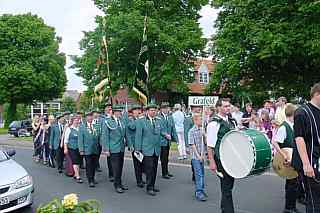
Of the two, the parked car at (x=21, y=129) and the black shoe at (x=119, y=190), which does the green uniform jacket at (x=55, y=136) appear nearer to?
the black shoe at (x=119, y=190)

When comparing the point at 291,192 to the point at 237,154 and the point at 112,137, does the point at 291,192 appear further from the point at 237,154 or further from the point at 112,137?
the point at 112,137

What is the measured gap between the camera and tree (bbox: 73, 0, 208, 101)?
33.6 m

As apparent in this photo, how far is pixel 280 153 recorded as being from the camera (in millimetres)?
6816

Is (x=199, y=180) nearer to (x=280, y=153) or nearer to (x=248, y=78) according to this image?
(x=280, y=153)

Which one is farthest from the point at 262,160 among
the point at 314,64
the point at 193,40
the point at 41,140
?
the point at 193,40

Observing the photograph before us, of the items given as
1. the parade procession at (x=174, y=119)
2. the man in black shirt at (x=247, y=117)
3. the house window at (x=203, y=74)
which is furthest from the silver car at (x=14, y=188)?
the house window at (x=203, y=74)

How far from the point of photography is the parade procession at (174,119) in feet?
21.2

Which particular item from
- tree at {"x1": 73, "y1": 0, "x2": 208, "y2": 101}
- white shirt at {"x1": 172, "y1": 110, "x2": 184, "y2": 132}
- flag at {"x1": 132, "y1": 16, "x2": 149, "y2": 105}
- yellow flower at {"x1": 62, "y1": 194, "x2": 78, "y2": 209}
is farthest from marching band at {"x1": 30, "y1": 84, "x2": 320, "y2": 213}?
tree at {"x1": 73, "y1": 0, "x2": 208, "y2": 101}

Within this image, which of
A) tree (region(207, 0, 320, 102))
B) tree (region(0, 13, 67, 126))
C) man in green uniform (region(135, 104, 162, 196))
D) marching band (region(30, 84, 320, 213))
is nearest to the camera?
marching band (region(30, 84, 320, 213))

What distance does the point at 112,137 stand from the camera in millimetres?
9750

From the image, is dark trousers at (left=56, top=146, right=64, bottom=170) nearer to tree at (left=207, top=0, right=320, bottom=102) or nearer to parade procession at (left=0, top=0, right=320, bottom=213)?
parade procession at (left=0, top=0, right=320, bottom=213)

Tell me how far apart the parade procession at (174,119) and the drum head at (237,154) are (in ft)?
0.05

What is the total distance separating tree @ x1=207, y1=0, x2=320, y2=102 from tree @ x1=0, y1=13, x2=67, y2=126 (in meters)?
22.5

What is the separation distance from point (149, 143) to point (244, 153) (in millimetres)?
3334
